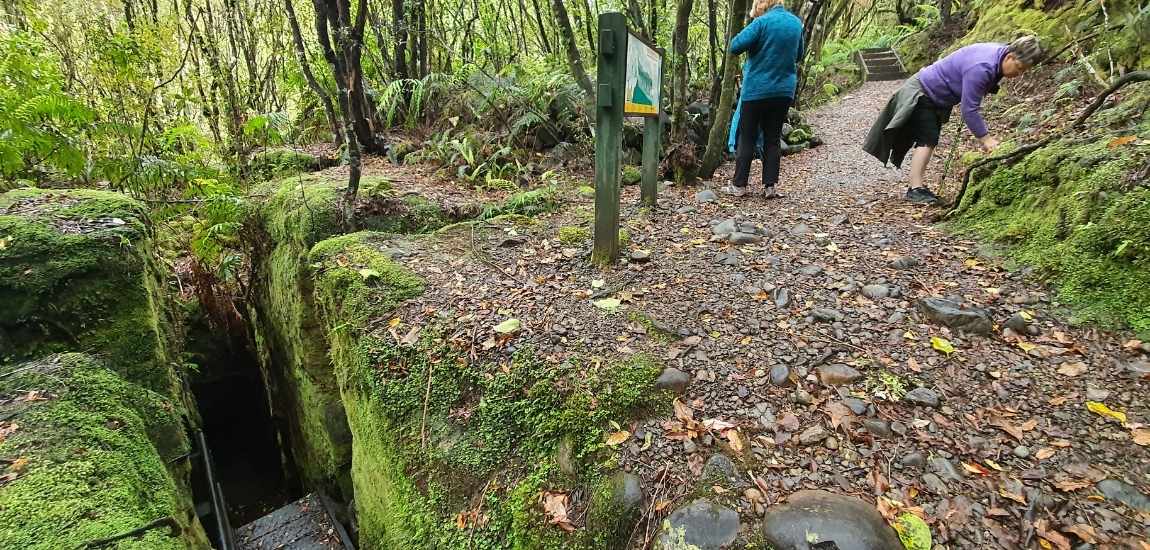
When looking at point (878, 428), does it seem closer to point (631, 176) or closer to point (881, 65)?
point (631, 176)

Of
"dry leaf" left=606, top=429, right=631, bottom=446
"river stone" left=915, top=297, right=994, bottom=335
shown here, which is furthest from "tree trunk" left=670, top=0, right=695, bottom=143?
"dry leaf" left=606, top=429, right=631, bottom=446

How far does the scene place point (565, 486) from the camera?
7.58 feet

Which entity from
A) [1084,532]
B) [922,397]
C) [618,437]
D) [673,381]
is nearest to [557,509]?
[618,437]

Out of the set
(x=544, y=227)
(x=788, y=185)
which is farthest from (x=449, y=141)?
(x=788, y=185)

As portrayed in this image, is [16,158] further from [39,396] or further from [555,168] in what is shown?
[555,168]

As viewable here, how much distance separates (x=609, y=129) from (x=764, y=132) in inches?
108

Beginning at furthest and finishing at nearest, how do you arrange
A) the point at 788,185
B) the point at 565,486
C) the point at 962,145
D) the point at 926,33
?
the point at 926,33
the point at 962,145
the point at 788,185
the point at 565,486

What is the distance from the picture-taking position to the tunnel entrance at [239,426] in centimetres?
634

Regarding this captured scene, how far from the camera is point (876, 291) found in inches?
130

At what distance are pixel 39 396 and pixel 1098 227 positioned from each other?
620cm

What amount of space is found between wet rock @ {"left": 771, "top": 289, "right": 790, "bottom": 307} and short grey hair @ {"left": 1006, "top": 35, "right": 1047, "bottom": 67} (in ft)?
9.58

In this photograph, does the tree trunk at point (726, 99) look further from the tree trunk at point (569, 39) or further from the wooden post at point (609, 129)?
the wooden post at point (609, 129)

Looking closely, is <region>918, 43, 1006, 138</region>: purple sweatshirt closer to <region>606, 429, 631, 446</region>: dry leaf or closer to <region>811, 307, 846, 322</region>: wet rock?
<region>811, 307, 846, 322</region>: wet rock

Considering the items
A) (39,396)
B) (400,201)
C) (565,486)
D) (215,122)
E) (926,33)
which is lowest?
(565,486)
